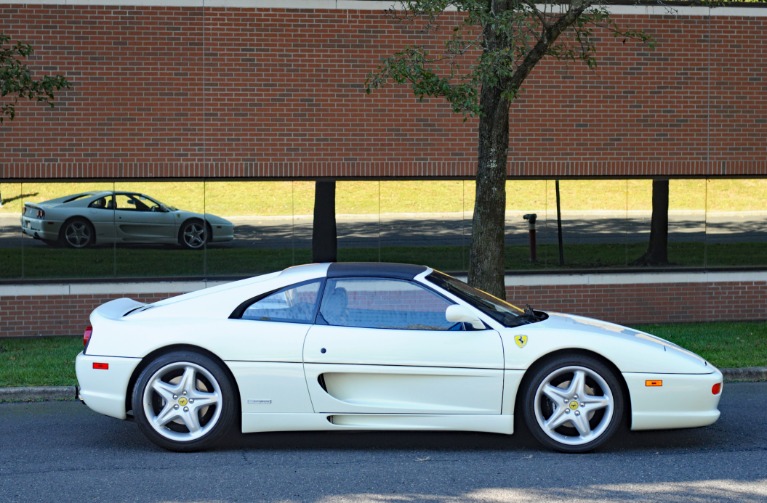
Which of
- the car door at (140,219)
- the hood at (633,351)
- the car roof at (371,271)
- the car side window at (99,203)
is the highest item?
the car side window at (99,203)

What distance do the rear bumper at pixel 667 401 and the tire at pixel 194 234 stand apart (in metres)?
8.01

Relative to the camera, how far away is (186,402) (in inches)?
277

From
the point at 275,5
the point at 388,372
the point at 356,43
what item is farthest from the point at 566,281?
the point at 388,372

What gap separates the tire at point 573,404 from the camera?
22.8 feet

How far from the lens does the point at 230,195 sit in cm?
1381

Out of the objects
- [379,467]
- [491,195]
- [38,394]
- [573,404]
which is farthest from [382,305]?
[491,195]

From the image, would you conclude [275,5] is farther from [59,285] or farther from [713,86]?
[713,86]

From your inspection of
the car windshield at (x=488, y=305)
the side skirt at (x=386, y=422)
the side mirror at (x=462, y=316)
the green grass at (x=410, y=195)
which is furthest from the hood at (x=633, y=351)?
the green grass at (x=410, y=195)

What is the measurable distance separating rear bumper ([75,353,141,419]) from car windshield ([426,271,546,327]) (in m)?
2.22

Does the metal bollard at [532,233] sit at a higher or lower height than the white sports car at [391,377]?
higher

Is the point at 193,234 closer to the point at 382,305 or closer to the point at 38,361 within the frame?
the point at 38,361

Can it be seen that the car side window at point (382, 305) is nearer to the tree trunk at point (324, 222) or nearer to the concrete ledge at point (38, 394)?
the concrete ledge at point (38, 394)

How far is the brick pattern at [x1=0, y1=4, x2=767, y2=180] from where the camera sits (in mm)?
13422

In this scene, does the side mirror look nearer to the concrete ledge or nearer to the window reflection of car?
the concrete ledge
